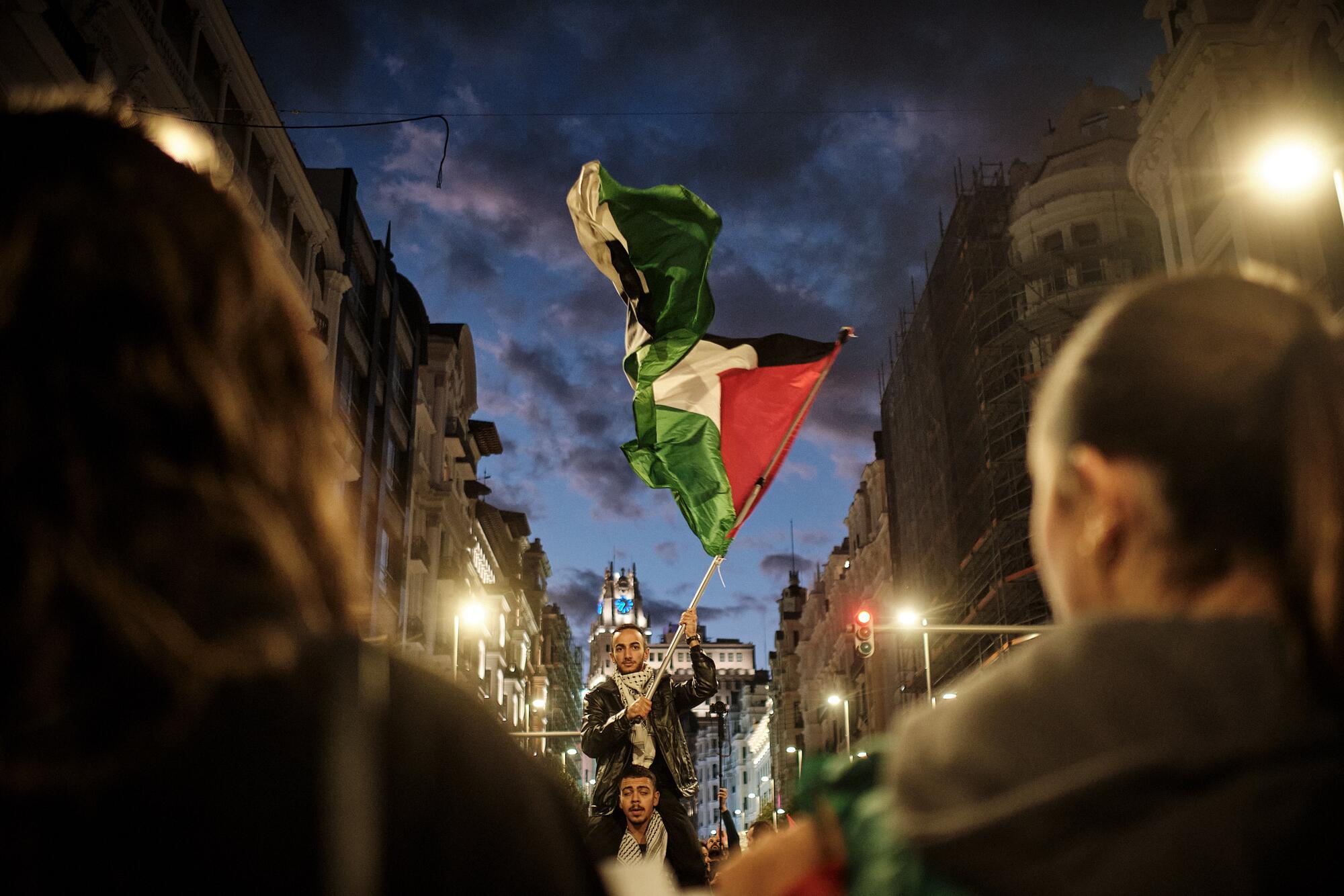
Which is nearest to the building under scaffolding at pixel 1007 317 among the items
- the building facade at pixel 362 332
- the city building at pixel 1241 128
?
the city building at pixel 1241 128

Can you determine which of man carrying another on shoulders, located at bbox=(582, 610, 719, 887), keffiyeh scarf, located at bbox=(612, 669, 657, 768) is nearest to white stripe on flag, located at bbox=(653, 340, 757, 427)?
man carrying another on shoulders, located at bbox=(582, 610, 719, 887)

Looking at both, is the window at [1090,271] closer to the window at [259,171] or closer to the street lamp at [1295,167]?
the street lamp at [1295,167]

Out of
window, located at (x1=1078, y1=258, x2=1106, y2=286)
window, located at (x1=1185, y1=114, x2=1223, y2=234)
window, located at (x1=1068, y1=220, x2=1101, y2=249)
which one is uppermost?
window, located at (x1=1068, y1=220, x2=1101, y2=249)

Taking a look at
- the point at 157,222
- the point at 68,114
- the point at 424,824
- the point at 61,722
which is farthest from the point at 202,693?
A: the point at 68,114

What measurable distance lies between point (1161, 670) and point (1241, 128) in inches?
1043

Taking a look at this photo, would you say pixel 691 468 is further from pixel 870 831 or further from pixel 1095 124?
pixel 1095 124

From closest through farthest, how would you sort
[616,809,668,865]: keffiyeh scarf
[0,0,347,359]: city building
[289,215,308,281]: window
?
1. [616,809,668,865]: keffiyeh scarf
2. [0,0,347,359]: city building
3. [289,215,308,281]: window

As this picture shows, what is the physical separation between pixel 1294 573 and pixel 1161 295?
45cm

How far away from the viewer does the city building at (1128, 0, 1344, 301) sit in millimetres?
21547

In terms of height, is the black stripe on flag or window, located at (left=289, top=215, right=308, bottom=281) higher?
window, located at (left=289, top=215, right=308, bottom=281)

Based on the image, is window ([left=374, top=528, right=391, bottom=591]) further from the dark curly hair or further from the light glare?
the dark curly hair

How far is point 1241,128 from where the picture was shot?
79.6ft

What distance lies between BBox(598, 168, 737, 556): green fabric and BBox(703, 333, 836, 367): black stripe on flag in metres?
0.35

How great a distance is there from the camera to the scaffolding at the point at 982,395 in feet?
123
